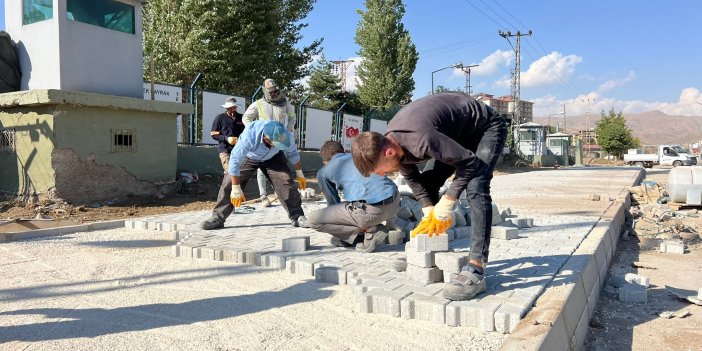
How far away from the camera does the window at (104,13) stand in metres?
8.58

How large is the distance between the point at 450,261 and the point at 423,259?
197mm

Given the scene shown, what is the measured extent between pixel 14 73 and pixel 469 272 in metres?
9.11

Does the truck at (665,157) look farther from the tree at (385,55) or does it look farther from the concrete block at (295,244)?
the concrete block at (295,244)

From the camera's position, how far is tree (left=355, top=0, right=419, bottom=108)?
1265 inches

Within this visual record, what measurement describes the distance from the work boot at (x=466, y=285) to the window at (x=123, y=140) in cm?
740

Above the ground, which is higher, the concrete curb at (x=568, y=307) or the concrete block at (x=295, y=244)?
the concrete block at (x=295, y=244)

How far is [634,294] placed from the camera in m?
4.07

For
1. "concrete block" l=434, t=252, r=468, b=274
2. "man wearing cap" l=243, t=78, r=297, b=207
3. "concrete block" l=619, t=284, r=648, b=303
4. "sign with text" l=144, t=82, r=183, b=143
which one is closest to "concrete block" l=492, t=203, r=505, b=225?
"concrete block" l=619, t=284, r=648, b=303

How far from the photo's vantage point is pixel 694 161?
1508 inches

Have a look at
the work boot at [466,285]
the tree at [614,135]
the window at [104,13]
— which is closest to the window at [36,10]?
the window at [104,13]

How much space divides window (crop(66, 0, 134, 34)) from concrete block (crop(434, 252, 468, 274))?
8.05m

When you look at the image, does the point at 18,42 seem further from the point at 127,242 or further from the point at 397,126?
the point at 397,126

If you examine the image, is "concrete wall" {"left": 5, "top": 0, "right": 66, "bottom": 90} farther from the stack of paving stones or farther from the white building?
the stack of paving stones

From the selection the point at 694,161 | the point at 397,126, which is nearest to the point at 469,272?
the point at 397,126
